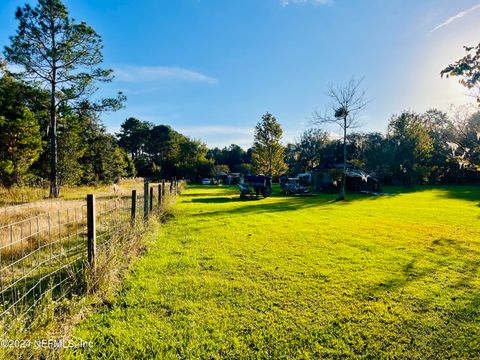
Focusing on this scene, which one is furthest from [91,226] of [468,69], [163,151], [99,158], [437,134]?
[163,151]

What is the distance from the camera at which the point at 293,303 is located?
3.41 metres

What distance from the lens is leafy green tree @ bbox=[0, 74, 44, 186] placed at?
15.3 metres

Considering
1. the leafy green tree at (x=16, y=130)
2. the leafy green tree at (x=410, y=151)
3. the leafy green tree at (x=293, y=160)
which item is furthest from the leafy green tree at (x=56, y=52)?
the leafy green tree at (x=293, y=160)

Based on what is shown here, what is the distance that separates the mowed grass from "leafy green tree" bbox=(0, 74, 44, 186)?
1583 centimetres

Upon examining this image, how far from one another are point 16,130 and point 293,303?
779 inches

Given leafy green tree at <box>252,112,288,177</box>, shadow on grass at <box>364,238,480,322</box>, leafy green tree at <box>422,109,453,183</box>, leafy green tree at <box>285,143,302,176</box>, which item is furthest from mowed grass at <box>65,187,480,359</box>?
leafy green tree at <box>285,143,302,176</box>

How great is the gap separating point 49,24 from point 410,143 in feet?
130

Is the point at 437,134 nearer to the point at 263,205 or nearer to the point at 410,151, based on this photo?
the point at 410,151

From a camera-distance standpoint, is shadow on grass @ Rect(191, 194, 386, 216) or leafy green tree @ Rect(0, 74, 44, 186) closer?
shadow on grass @ Rect(191, 194, 386, 216)

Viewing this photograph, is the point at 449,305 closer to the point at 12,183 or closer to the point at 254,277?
the point at 254,277

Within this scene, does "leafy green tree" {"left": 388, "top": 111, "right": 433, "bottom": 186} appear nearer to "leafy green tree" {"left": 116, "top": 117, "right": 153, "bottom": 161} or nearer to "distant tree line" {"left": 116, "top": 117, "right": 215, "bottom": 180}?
"distant tree line" {"left": 116, "top": 117, "right": 215, "bottom": 180}

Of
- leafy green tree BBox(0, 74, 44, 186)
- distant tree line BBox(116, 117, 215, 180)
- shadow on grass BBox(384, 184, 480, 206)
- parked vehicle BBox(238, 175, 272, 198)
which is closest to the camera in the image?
leafy green tree BBox(0, 74, 44, 186)

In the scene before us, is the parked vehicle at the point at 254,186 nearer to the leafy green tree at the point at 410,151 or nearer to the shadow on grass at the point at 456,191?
the shadow on grass at the point at 456,191

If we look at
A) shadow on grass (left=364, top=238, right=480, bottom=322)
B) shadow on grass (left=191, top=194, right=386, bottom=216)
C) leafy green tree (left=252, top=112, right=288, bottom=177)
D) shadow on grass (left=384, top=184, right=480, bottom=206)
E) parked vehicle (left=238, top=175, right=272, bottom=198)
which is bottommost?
shadow on grass (left=191, top=194, right=386, bottom=216)
